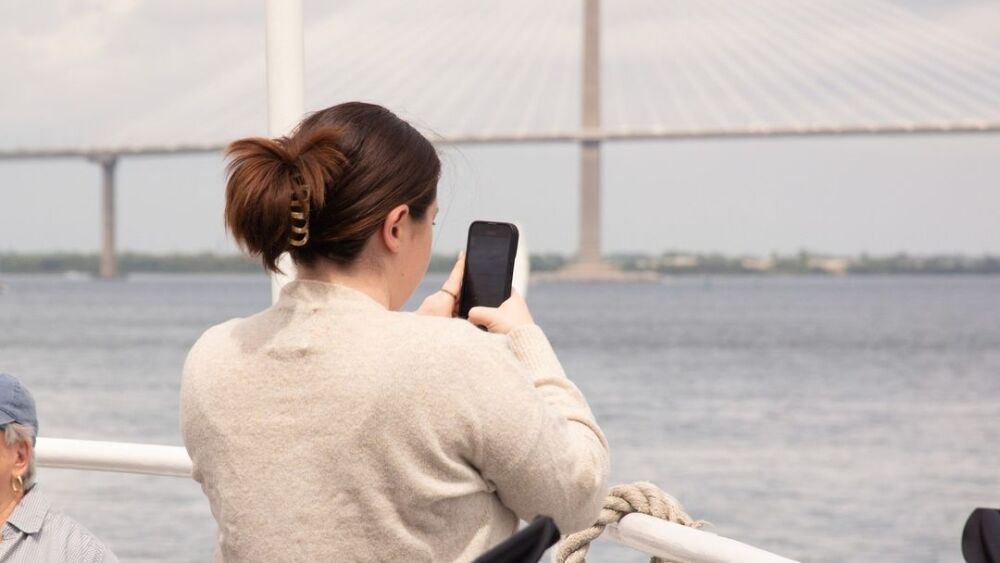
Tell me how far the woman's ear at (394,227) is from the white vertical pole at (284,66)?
702 millimetres

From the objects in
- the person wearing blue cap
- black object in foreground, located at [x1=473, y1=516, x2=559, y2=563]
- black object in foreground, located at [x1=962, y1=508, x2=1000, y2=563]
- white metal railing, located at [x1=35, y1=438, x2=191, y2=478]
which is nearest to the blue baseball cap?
the person wearing blue cap

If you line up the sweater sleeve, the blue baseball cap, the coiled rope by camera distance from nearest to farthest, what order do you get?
1. the sweater sleeve
2. the coiled rope
3. the blue baseball cap

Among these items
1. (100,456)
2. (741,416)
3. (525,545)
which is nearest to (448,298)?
(525,545)

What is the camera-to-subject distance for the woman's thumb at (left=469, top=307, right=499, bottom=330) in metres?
1.19

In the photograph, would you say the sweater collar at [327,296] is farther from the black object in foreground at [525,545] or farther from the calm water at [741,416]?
the calm water at [741,416]

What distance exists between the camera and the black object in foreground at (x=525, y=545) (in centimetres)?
94

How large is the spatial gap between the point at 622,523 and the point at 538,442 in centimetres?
45

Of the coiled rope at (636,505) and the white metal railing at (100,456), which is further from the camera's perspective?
the white metal railing at (100,456)

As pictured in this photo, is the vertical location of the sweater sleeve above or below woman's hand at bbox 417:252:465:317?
below

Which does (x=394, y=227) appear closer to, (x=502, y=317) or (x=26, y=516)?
(x=502, y=317)

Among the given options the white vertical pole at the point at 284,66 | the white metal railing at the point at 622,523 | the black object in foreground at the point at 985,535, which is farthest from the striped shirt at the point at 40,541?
the black object in foreground at the point at 985,535

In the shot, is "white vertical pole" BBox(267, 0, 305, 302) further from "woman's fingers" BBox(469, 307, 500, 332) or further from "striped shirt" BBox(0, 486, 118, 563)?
"woman's fingers" BBox(469, 307, 500, 332)

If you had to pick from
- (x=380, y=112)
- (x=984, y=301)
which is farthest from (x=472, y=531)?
(x=984, y=301)

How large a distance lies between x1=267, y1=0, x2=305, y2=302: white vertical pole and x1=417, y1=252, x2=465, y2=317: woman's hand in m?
0.57
